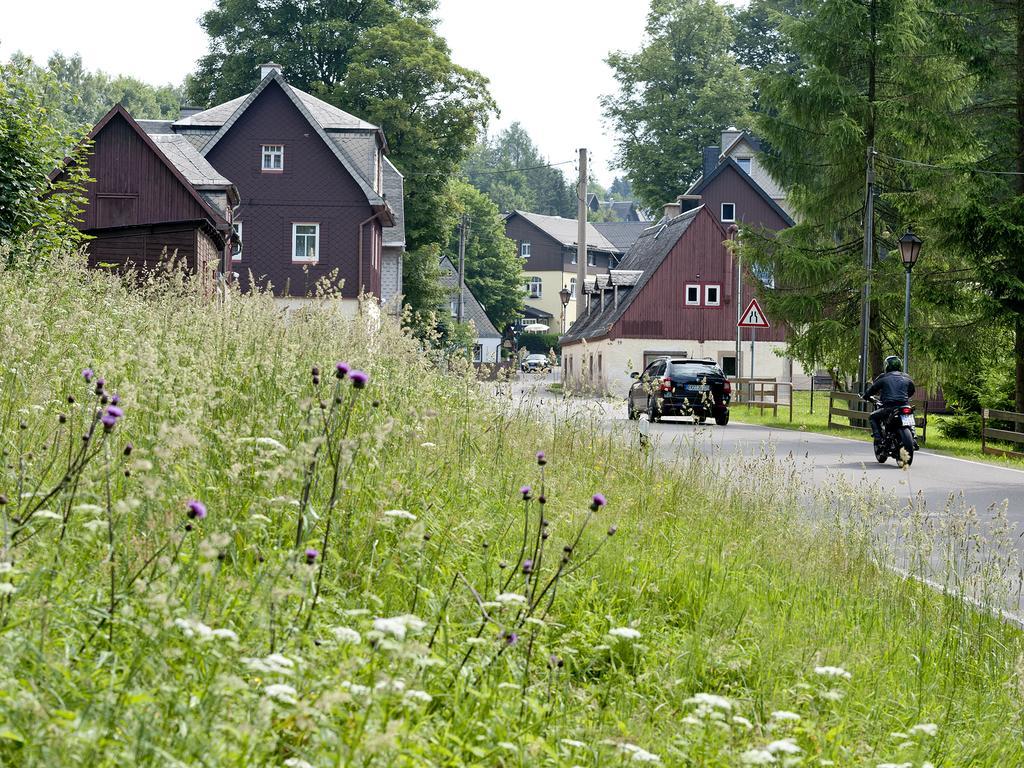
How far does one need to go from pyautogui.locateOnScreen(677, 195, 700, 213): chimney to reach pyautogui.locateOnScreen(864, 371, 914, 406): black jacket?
47291 millimetres

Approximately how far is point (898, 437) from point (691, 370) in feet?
44.0

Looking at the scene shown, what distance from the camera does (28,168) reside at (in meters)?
18.6

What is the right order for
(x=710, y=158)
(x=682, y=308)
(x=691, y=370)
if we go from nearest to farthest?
(x=691, y=370), (x=682, y=308), (x=710, y=158)

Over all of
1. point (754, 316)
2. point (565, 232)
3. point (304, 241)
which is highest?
point (565, 232)

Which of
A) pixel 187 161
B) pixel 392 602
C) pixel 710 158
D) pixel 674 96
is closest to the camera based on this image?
pixel 392 602

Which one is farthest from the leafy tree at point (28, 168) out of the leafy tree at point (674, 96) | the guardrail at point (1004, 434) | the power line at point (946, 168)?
the leafy tree at point (674, 96)

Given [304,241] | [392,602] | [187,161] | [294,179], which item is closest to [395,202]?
[304,241]

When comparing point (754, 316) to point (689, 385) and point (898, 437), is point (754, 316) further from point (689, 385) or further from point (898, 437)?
point (898, 437)

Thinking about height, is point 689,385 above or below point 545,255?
below

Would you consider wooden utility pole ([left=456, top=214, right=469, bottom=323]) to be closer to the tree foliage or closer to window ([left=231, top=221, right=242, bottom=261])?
window ([left=231, top=221, right=242, bottom=261])

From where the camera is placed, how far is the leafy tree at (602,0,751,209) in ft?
252

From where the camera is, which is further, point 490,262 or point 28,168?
point 490,262

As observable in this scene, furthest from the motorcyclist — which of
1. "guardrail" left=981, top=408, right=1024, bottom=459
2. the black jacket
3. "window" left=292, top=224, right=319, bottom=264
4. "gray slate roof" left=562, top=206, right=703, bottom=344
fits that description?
"gray slate roof" left=562, top=206, right=703, bottom=344

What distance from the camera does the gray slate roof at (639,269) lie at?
63031 millimetres
